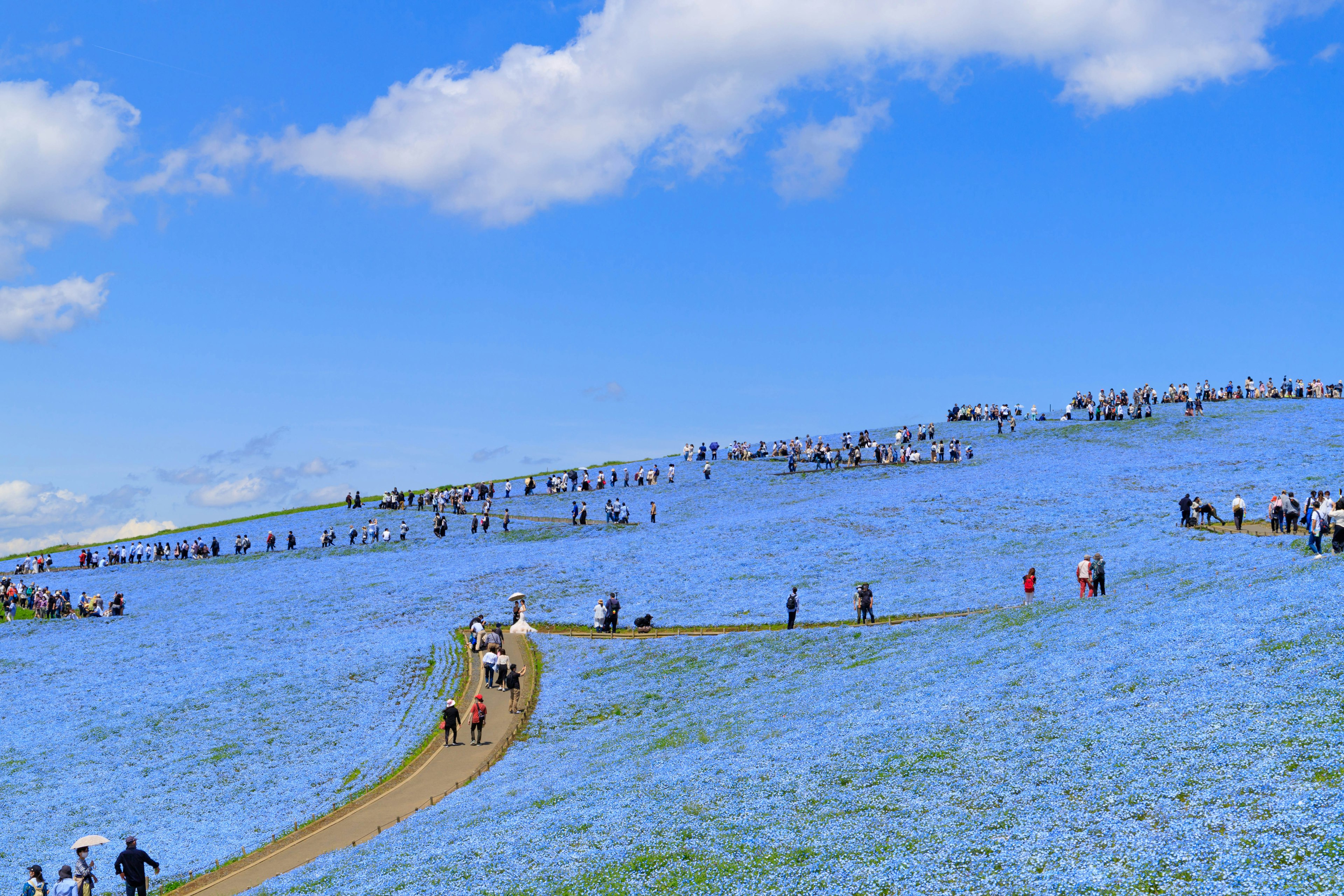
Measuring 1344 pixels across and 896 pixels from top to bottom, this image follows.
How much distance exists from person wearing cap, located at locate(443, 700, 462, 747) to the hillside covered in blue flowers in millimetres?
1188

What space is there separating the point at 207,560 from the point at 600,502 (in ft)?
92.7

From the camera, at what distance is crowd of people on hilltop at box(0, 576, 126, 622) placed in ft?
191

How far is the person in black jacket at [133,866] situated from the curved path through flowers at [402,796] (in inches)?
53.3

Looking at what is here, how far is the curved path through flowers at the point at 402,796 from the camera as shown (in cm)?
2370

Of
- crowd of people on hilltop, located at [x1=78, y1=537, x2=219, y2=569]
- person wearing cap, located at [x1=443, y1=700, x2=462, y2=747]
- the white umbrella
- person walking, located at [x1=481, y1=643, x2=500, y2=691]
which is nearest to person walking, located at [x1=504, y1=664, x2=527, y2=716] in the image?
person walking, located at [x1=481, y1=643, x2=500, y2=691]

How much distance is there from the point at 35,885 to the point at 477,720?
510 inches

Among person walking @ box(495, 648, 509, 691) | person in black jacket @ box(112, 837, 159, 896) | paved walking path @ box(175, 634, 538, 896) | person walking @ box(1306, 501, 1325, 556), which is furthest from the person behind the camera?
person walking @ box(495, 648, 509, 691)

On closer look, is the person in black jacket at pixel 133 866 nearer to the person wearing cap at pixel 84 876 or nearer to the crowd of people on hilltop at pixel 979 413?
the person wearing cap at pixel 84 876

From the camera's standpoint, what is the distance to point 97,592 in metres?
65.4

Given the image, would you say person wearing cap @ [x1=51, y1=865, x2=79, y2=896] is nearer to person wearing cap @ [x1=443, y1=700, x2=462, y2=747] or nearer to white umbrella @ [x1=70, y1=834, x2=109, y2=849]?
white umbrella @ [x1=70, y1=834, x2=109, y2=849]

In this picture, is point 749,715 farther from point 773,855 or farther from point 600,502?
point 600,502

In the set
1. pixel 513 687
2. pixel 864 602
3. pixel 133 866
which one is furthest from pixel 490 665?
pixel 133 866

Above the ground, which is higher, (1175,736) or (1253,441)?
(1253,441)

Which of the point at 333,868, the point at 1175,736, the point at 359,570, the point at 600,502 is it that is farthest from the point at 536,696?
the point at 600,502
